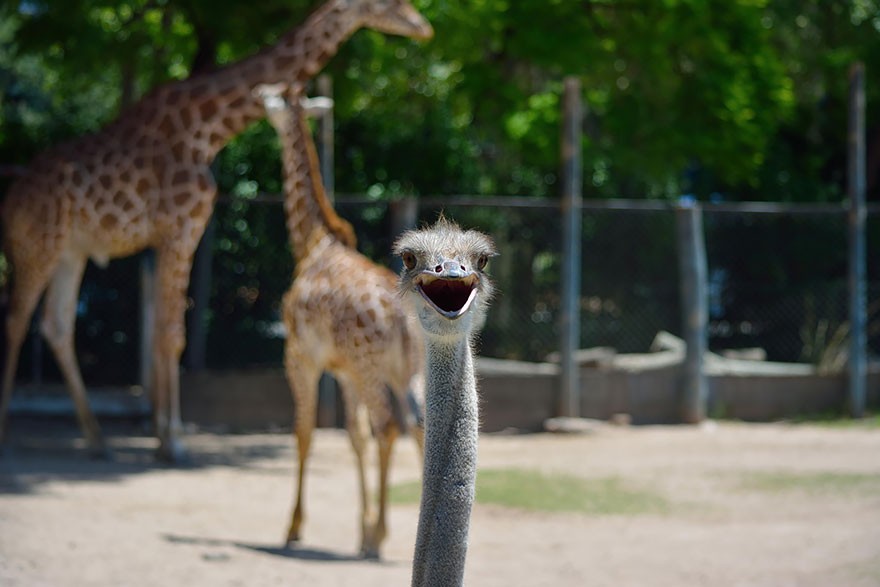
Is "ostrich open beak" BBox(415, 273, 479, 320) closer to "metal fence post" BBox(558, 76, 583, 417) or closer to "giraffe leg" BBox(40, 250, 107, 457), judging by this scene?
"giraffe leg" BBox(40, 250, 107, 457)

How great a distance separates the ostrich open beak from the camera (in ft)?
9.97

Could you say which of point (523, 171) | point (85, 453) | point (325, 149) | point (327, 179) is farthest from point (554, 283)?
point (85, 453)

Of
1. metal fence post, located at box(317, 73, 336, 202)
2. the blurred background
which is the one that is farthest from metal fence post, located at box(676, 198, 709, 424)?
metal fence post, located at box(317, 73, 336, 202)

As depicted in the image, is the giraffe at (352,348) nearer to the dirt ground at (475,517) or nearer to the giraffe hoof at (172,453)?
the dirt ground at (475,517)

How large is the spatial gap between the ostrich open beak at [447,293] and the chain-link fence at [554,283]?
31.5 feet

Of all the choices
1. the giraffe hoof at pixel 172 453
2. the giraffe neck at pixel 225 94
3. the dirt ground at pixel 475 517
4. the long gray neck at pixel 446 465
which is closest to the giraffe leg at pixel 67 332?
the dirt ground at pixel 475 517

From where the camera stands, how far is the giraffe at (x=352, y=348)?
24.2 ft

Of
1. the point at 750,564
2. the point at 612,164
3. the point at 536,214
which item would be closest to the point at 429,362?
the point at 750,564

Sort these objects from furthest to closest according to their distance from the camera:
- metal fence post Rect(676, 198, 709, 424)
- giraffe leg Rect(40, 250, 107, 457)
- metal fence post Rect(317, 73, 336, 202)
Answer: metal fence post Rect(676, 198, 709, 424) < metal fence post Rect(317, 73, 336, 202) < giraffe leg Rect(40, 250, 107, 457)

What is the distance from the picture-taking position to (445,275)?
2.96 m

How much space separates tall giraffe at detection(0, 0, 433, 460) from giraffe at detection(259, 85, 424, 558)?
2296 mm

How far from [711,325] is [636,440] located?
2.61 metres

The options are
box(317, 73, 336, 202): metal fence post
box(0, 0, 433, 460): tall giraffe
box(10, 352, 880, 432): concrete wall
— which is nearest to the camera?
box(0, 0, 433, 460): tall giraffe

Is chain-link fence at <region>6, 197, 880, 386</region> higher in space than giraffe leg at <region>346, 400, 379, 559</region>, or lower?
higher
